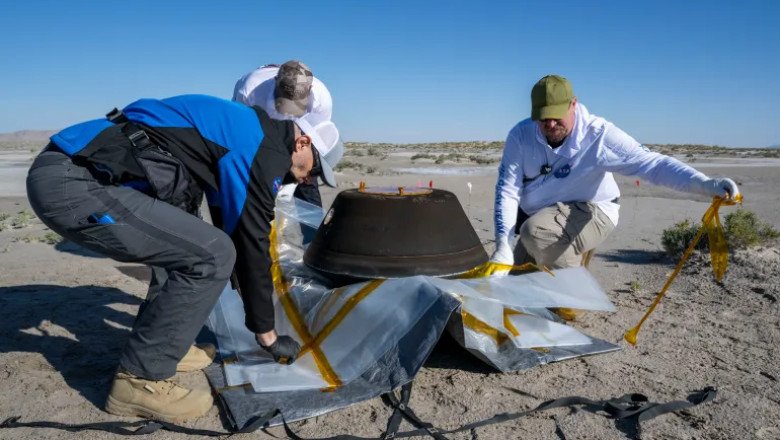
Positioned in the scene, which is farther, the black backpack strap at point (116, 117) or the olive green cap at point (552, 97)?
the olive green cap at point (552, 97)

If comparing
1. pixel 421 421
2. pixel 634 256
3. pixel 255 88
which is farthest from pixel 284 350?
pixel 634 256

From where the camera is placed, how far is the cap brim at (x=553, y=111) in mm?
4039

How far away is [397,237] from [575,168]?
5.06 feet

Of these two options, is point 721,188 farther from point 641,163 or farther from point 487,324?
point 487,324

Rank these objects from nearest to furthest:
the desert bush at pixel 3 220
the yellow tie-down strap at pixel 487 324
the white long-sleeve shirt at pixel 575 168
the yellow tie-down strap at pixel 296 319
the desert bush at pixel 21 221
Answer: the yellow tie-down strap at pixel 296 319, the yellow tie-down strap at pixel 487 324, the white long-sleeve shirt at pixel 575 168, the desert bush at pixel 3 220, the desert bush at pixel 21 221

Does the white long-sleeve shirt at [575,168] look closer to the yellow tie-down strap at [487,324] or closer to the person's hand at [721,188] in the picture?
the person's hand at [721,188]

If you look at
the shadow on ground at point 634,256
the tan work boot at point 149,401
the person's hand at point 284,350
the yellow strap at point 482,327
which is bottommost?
the tan work boot at point 149,401

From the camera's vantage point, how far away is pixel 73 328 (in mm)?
4121

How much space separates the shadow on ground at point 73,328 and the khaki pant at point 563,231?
2.86m

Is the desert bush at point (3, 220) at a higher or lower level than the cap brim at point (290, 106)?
lower

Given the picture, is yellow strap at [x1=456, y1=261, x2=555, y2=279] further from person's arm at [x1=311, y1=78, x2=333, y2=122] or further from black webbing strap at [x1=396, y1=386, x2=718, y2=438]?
person's arm at [x1=311, y1=78, x2=333, y2=122]

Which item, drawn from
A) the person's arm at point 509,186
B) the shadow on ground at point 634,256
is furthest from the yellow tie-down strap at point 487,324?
the shadow on ground at point 634,256

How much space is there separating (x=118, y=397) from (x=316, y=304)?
1.19 meters

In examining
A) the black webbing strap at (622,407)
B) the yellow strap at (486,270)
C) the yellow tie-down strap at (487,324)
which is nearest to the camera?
the black webbing strap at (622,407)
